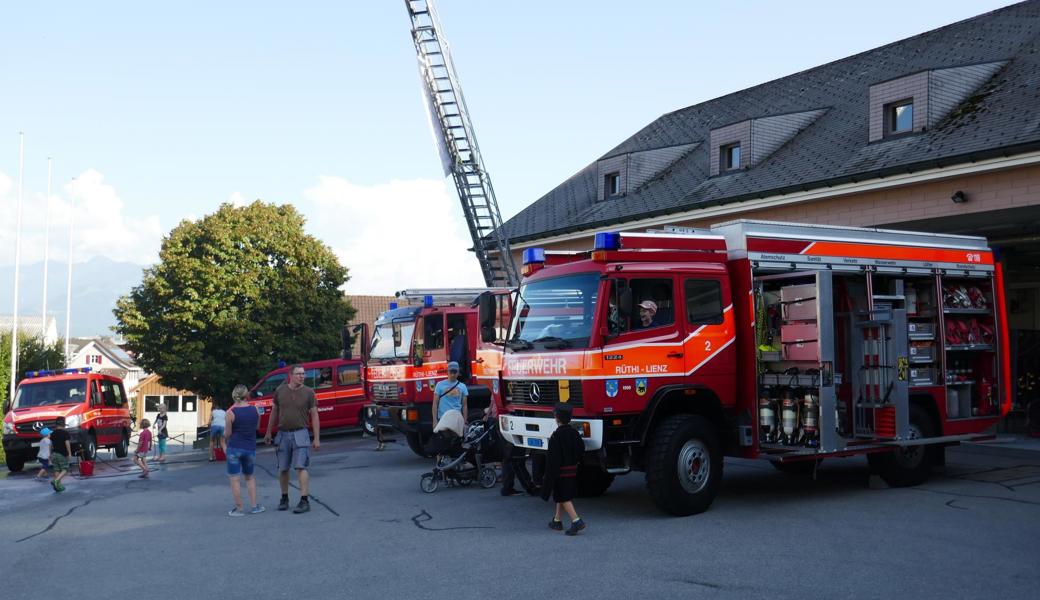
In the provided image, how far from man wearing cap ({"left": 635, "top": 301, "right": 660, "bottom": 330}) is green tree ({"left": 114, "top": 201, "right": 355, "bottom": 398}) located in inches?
983

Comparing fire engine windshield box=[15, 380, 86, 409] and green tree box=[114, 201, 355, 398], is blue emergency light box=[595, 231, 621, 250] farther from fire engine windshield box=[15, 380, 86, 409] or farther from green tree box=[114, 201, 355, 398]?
green tree box=[114, 201, 355, 398]

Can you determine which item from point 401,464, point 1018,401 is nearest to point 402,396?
point 401,464

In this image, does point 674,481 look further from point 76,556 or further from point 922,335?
point 76,556

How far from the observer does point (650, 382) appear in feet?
33.5

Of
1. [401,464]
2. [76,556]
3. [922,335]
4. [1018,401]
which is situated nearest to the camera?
[76,556]

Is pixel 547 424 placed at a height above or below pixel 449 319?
below

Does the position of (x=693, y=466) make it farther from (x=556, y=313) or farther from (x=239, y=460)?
(x=239, y=460)

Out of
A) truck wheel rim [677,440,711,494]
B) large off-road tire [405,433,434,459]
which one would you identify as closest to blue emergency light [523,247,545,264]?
truck wheel rim [677,440,711,494]

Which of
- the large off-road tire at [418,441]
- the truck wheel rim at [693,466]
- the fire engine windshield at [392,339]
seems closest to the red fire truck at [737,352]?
the truck wheel rim at [693,466]

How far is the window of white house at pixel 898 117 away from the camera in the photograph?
18984mm

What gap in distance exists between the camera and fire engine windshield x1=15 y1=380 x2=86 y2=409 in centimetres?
2245

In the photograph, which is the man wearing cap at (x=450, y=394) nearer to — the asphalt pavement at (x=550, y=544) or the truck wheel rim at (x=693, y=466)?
the asphalt pavement at (x=550, y=544)

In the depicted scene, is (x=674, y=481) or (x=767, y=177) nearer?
(x=674, y=481)

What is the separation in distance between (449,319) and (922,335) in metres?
8.71
